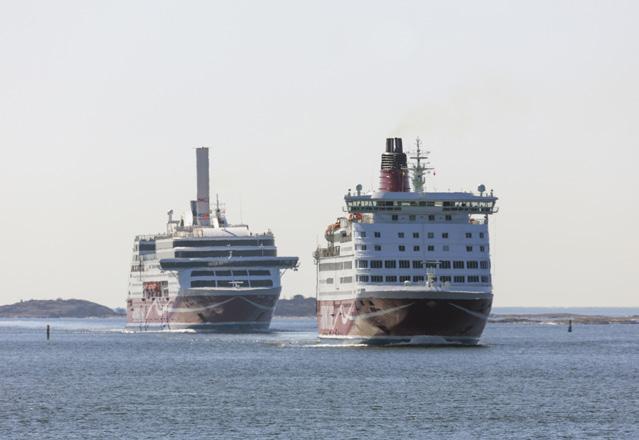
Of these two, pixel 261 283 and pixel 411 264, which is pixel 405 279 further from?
pixel 261 283

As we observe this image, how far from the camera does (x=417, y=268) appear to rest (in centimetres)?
11994

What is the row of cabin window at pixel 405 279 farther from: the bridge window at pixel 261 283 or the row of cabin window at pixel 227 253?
the row of cabin window at pixel 227 253

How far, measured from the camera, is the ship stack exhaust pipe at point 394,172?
129m

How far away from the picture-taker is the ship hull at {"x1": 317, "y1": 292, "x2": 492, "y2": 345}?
11631 cm

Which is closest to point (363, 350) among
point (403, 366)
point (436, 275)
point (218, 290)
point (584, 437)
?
point (436, 275)

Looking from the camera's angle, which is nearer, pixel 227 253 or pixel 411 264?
pixel 411 264

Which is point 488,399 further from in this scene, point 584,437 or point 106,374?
point 106,374

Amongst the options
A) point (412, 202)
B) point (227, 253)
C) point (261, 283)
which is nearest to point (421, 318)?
point (412, 202)

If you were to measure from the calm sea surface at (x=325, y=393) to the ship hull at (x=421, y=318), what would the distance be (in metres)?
1.36

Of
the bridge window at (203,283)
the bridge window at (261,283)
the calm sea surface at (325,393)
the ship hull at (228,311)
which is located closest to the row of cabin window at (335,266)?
the calm sea surface at (325,393)

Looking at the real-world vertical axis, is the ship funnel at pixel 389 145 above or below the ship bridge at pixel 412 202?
above

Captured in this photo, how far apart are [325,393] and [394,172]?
4390 centimetres

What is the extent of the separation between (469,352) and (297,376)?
22.1 metres

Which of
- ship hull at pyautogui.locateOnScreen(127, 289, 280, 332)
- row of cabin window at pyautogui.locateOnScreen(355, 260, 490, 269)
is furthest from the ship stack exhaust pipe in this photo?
ship hull at pyautogui.locateOnScreen(127, 289, 280, 332)
